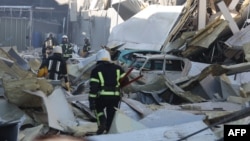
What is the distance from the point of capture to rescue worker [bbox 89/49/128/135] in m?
6.99

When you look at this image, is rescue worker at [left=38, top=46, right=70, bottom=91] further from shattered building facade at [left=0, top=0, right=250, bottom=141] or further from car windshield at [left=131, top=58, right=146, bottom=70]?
car windshield at [left=131, top=58, right=146, bottom=70]

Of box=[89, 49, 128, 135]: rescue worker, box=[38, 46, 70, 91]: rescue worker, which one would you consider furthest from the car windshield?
box=[89, 49, 128, 135]: rescue worker

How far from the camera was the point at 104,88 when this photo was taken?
7008 mm

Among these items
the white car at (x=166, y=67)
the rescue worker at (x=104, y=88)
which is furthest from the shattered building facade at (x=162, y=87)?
the rescue worker at (x=104, y=88)

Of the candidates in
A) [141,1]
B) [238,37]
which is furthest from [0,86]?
[141,1]

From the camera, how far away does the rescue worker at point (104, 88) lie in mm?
6988

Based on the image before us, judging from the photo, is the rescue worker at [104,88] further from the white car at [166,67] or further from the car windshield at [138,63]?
the car windshield at [138,63]

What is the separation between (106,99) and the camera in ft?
23.2

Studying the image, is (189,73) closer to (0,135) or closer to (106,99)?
(106,99)

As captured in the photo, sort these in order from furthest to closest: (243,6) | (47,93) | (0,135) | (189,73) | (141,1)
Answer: (141,1) → (243,6) → (189,73) → (47,93) → (0,135)

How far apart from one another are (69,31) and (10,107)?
2588 cm

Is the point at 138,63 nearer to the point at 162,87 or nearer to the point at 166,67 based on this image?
the point at 166,67

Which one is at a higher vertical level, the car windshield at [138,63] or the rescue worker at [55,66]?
the rescue worker at [55,66]

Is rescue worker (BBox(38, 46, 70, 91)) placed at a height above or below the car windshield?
above
